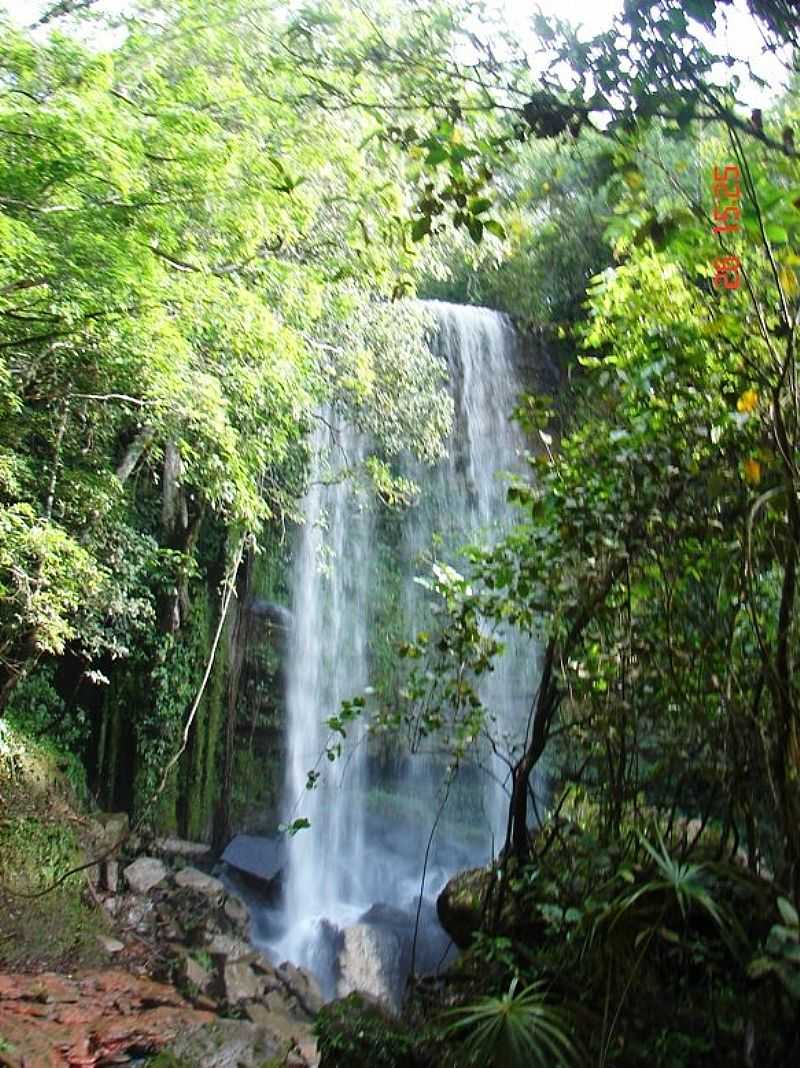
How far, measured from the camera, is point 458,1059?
2.72 meters

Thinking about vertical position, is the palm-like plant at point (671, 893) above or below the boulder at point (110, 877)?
above

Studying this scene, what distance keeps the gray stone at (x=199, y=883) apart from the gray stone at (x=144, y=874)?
0.62ft

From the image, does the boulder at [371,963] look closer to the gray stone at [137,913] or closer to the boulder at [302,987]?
the boulder at [302,987]

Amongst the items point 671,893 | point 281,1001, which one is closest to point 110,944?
point 281,1001

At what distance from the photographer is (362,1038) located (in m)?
3.44

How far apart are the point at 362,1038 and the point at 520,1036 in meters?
1.18

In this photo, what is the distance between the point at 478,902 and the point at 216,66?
719 centimetres

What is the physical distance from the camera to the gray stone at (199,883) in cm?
834

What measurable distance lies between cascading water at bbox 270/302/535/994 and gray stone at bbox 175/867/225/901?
1.09m

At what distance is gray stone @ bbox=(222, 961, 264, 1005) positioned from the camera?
22.2 ft

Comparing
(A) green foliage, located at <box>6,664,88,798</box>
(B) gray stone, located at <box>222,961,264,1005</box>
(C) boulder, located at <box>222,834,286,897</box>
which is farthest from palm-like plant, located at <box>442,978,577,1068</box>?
(C) boulder, located at <box>222,834,286,897</box>

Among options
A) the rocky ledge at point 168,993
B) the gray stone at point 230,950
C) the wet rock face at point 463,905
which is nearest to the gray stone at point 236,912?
the rocky ledge at point 168,993

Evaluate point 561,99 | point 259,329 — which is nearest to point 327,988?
point 259,329

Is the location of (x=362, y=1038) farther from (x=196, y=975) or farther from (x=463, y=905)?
(x=196, y=975)
